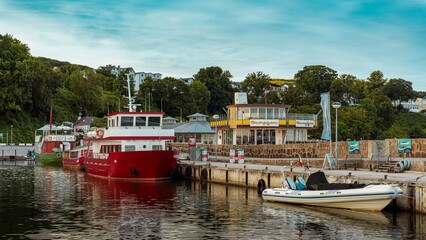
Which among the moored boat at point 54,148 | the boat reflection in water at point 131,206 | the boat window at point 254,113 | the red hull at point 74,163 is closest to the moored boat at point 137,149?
the boat reflection in water at point 131,206

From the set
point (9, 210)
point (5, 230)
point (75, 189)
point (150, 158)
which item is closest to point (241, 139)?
point (150, 158)

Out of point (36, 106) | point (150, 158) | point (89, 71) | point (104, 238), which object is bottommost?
point (104, 238)

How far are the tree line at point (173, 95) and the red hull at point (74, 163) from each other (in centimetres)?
2106

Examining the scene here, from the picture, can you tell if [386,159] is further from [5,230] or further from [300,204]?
[5,230]

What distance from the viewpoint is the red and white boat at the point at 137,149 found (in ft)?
128

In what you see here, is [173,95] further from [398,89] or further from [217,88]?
[398,89]

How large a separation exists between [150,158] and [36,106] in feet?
236

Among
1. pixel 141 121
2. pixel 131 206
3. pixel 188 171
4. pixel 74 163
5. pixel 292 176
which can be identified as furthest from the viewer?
pixel 74 163

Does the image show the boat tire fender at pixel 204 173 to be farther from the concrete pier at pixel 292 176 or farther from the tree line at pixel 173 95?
the tree line at pixel 173 95

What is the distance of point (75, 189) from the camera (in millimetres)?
35938

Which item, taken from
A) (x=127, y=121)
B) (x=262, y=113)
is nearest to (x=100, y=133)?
(x=127, y=121)

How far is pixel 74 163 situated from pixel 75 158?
67 centimetres

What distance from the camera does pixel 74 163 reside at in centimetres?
5928

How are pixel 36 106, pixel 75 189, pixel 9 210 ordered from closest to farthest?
pixel 9 210 → pixel 75 189 → pixel 36 106
